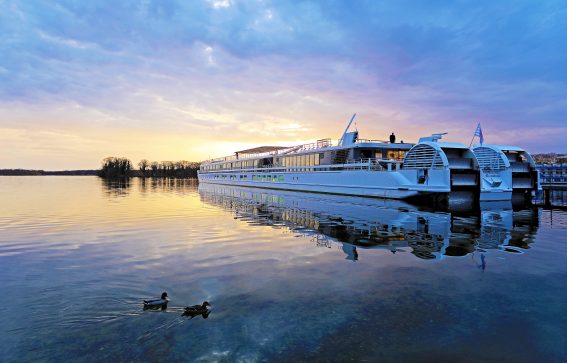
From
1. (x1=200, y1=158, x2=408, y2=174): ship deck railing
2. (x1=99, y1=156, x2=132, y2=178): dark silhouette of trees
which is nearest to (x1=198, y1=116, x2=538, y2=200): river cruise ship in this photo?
(x1=200, y1=158, x2=408, y2=174): ship deck railing

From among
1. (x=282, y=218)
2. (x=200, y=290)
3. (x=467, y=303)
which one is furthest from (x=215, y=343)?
(x=282, y=218)

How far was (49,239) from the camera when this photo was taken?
58.4 feet

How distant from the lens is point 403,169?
36625mm

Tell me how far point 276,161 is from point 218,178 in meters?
37.1

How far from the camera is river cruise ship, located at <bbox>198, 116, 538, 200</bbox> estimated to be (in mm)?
34938

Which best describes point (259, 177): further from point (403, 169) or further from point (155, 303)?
point (155, 303)

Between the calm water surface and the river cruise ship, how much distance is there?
56.9ft

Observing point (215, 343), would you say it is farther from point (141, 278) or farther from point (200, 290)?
point (141, 278)

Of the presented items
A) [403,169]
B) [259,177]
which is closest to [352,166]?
[403,169]

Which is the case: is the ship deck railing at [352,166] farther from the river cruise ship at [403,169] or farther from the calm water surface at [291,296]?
the calm water surface at [291,296]

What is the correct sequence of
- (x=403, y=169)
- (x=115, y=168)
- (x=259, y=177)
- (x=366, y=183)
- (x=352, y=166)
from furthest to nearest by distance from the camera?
(x=115, y=168), (x=259, y=177), (x=352, y=166), (x=366, y=183), (x=403, y=169)

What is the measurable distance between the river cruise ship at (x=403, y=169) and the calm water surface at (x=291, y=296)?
1733 centimetres

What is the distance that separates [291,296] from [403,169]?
3015 cm

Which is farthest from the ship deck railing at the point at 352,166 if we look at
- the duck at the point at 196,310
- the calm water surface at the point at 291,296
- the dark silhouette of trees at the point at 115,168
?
the dark silhouette of trees at the point at 115,168
